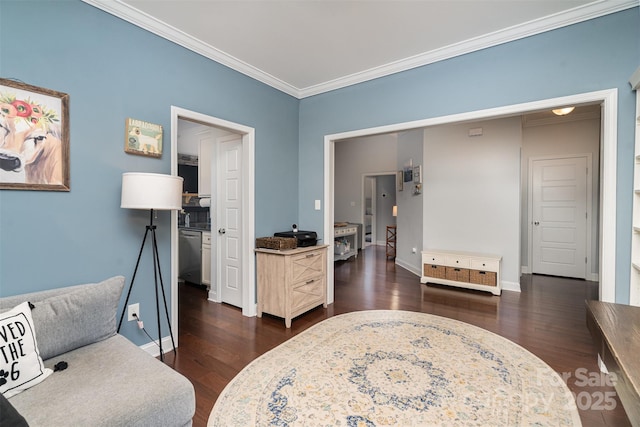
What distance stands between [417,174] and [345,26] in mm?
3339

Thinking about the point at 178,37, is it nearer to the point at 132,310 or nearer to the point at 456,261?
the point at 132,310

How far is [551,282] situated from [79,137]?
20.8 feet

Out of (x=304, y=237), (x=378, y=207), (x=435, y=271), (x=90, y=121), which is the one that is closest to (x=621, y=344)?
(x=304, y=237)

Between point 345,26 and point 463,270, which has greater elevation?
point 345,26

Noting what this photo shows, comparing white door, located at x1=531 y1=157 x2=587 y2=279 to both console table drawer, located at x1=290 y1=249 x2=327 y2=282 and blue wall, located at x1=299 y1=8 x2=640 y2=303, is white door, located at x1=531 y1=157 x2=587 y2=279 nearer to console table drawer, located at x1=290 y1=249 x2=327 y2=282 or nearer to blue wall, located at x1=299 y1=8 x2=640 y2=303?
blue wall, located at x1=299 y1=8 x2=640 y2=303

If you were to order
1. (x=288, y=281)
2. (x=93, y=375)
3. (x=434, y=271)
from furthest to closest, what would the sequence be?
(x=434, y=271), (x=288, y=281), (x=93, y=375)

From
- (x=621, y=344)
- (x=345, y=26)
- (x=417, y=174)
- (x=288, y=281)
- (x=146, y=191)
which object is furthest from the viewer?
(x=417, y=174)

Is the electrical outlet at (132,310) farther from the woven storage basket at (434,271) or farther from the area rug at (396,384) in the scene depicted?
the woven storage basket at (434,271)

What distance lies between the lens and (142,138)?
7.38ft

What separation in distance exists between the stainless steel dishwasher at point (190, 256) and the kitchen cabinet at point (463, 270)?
3.54m

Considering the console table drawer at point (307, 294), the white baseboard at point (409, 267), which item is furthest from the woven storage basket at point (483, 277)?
the console table drawer at point (307, 294)

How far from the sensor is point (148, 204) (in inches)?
75.8

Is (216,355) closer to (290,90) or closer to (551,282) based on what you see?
(290,90)

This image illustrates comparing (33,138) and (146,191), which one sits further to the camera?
(146,191)
